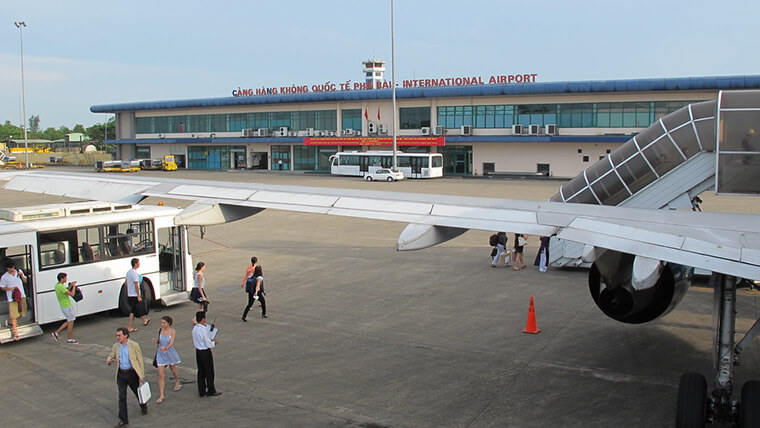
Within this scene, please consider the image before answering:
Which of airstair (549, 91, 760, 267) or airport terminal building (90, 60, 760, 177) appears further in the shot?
airport terminal building (90, 60, 760, 177)

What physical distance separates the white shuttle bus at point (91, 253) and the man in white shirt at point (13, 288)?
203 millimetres

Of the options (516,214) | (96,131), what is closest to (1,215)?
(516,214)

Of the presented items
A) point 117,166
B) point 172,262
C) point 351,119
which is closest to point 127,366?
point 172,262

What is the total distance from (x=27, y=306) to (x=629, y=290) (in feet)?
46.8

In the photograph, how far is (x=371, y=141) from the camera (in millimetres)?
83188

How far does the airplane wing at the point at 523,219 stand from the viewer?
812cm

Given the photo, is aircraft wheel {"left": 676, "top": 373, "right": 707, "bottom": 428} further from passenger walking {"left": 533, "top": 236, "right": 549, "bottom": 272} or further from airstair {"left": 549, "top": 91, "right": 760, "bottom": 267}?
passenger walking {"left": 533, "top": 236, "right": 549, "bottom": 272}

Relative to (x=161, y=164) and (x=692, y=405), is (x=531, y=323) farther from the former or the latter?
(x=161, y=164)

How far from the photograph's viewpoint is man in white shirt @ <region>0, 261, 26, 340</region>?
49.5ft


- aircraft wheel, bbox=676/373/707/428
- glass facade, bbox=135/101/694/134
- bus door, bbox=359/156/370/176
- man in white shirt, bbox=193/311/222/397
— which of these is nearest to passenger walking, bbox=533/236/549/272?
aircraft wheel, bbox=676/373/707/428

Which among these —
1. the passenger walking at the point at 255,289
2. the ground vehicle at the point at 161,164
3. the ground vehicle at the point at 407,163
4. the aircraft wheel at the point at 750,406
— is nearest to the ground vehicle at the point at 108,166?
the ground vehicle at the point at 161,164

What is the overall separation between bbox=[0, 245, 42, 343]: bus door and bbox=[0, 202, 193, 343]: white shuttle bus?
0.07 ft

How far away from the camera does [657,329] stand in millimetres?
16156

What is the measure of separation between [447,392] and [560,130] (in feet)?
214
